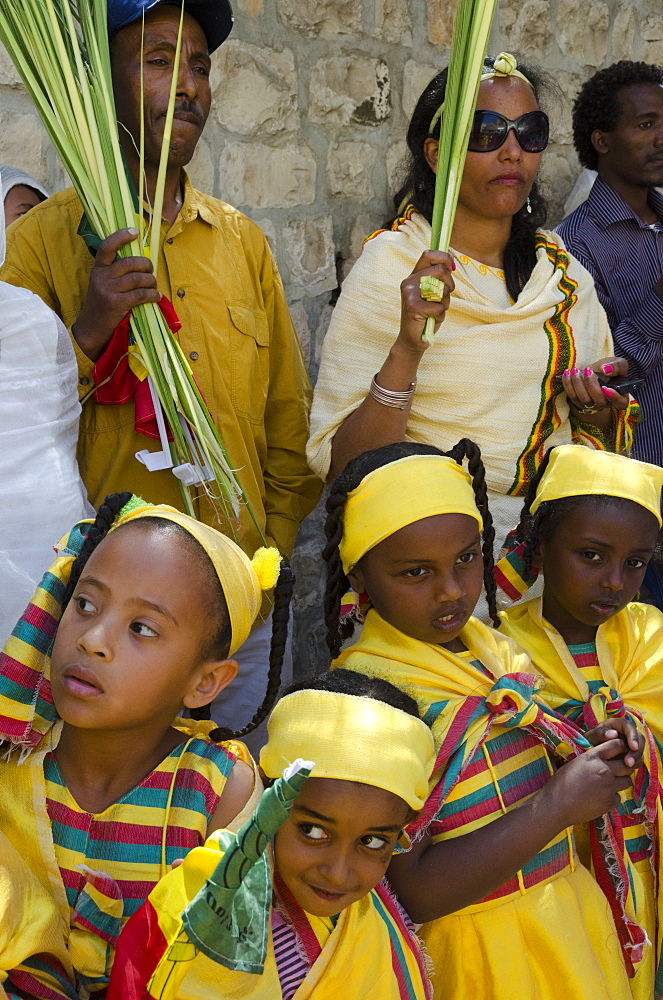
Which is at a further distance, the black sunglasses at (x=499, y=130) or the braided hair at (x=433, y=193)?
the braided hair at (x=433, y=193)

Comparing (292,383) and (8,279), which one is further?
(292,383)

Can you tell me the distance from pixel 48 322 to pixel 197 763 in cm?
92

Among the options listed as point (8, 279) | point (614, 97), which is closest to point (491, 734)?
point (8, 279)

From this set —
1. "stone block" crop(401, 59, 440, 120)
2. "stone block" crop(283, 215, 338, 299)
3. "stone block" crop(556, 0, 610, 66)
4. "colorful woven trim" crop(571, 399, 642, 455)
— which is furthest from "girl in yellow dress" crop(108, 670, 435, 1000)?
"stone block" crop(556, 0, 610, 66)

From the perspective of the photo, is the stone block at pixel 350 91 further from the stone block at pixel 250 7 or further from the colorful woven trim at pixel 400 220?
the colorful woven trim at pixel 400 220

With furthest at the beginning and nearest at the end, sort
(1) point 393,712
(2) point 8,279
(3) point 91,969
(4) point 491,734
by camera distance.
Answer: (2) point 8,279 < (4) point 491,734 < (1) point 393,712 < (3) point 91,969

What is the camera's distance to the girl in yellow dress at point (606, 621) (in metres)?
2.23

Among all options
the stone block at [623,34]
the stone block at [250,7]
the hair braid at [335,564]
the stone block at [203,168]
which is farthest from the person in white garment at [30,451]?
the stone block at [623,34]

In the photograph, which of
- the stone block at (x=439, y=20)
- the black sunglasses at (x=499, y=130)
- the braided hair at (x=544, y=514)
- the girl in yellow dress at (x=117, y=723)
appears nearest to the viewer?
the girl in yellow dress at (x=117, y=723)

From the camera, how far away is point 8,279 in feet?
8.42

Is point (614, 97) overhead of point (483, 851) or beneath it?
overhead

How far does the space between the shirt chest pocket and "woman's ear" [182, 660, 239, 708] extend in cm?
108

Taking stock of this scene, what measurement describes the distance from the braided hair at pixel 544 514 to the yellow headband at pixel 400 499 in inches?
10.0

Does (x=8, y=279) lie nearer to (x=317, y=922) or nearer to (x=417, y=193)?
(x=417, y=193)
